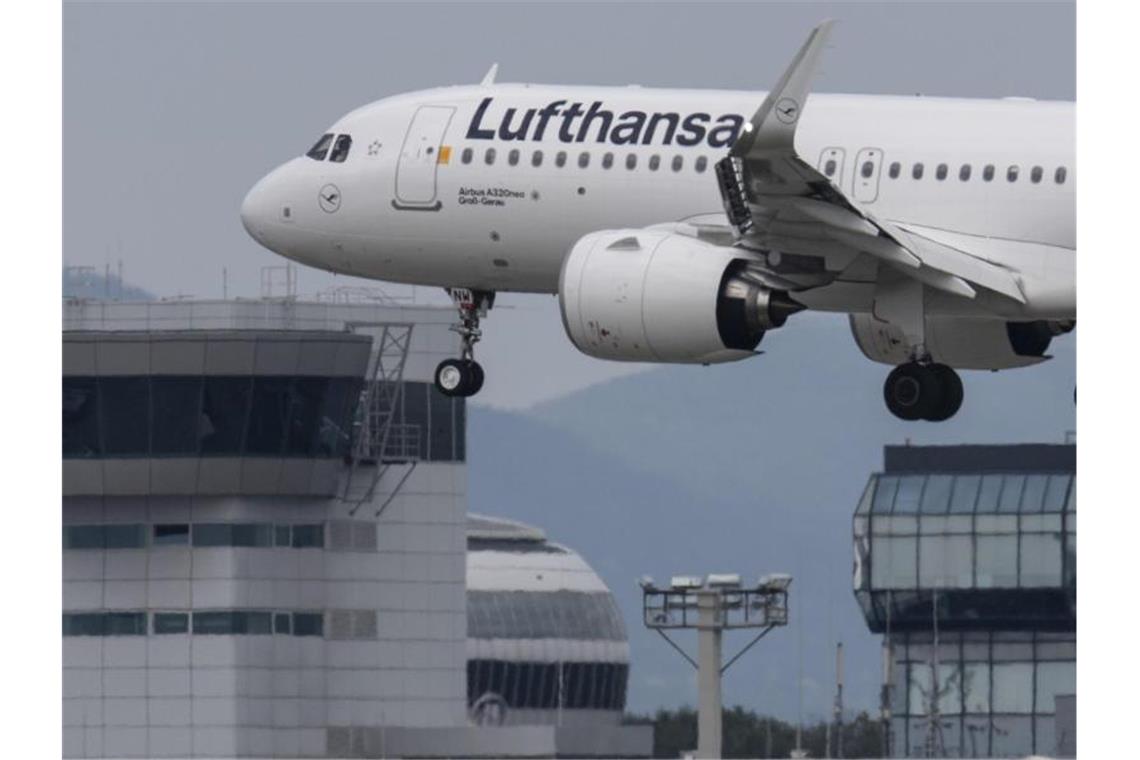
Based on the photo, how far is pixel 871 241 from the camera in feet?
200

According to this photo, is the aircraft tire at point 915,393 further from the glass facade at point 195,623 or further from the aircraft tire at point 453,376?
the glass facade at point 195,623

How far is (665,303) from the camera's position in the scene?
199ft

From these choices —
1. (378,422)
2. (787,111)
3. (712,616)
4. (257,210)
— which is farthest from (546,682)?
(787,111)

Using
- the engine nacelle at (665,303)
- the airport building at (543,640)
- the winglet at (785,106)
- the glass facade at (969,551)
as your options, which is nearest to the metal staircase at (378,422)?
the airport building at (543,640)

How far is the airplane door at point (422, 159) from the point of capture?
67250 mm

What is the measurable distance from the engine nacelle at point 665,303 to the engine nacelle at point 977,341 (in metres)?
6.18

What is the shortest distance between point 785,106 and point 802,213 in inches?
137

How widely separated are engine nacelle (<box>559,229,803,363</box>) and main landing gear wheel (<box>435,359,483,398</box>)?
662 centimetres

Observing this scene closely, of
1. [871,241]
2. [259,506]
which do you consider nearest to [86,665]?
[259,506]

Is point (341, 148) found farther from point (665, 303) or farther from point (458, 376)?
point (665, 303)

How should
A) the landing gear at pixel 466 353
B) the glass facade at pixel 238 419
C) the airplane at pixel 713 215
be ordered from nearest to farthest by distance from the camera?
1. the airplane at pixel 713 215
2. the landing gear at pixel 466 353
3. the glass facade at pixel 238 419

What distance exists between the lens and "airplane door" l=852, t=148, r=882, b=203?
6406cm

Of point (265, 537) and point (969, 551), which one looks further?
point (969, 551)

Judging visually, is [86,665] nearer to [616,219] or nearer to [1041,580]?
[1041,580]
